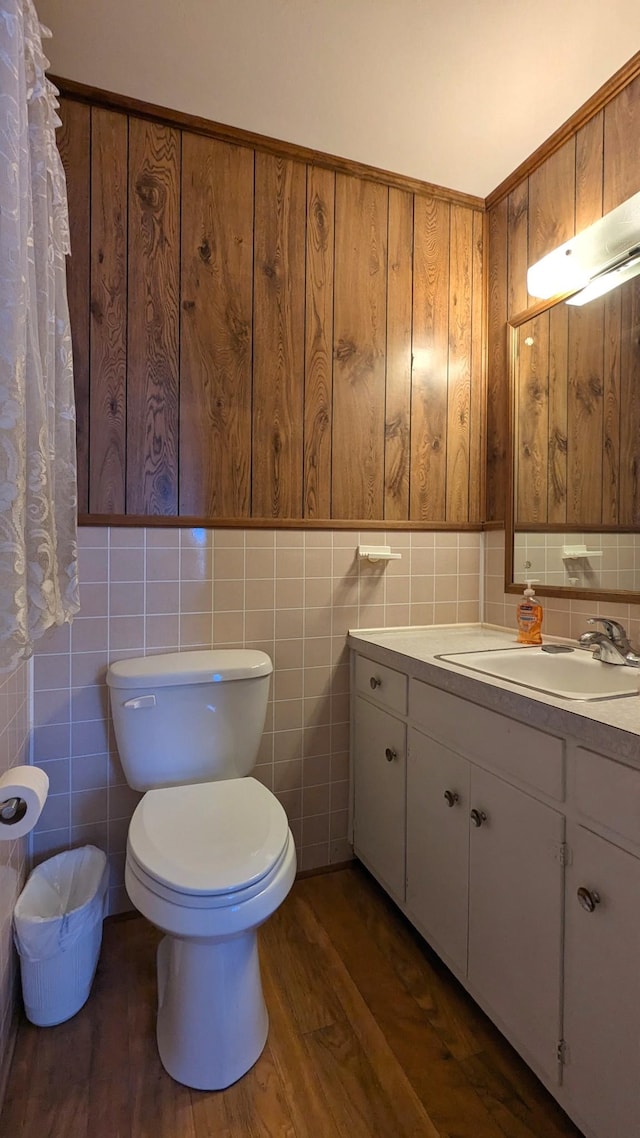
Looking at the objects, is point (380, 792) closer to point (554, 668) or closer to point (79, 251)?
point (554, 668)

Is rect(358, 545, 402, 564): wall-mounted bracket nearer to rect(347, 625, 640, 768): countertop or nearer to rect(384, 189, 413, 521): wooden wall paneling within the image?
rect(384, 189, 413, 521): wooden wall paneling

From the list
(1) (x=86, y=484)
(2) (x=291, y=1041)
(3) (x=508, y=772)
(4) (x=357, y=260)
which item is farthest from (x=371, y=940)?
(4) (x=357, y=260)

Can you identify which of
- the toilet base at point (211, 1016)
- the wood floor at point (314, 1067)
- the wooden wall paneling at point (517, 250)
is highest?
the wooden wall paneling at point (517, 250)

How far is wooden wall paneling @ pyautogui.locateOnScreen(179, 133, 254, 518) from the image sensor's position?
1.59 meters

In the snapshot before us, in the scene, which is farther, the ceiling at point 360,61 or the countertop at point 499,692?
the ceiling at point 360,61

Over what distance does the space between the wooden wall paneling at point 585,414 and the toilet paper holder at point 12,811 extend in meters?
1.60

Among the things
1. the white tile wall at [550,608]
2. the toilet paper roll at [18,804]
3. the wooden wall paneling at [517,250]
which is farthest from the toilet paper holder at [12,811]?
the wooden wall paneling at [517,250]

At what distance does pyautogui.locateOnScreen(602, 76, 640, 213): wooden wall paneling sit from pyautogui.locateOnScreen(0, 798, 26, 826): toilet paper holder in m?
2.10

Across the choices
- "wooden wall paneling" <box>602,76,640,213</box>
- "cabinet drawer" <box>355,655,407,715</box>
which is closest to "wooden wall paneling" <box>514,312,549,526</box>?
"wooden wall paneling" <box>602,76,640,213</box>

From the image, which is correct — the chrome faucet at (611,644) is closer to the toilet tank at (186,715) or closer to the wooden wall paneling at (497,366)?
the wooden wall paneling at (497,366)

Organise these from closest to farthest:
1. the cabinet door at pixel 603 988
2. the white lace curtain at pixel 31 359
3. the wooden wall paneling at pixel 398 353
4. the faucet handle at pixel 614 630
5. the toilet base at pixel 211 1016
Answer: the white lace curtain at pixel 31 359 → the cabinet door at pixel 603 988 → the toilet base at pixel 211 1016 → the faucet handle at pixel 614 630 → the wooden wall paneling at pixel 398 353

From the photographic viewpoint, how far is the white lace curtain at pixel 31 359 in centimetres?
66

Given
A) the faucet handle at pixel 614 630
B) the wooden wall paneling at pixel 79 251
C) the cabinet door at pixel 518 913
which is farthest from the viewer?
the wooden wall paneling at pixel 79 251

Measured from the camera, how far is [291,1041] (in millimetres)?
1188
